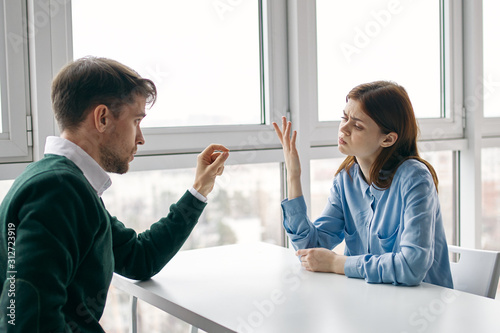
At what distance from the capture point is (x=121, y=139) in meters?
1.26

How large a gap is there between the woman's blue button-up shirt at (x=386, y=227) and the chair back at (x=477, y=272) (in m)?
0.06

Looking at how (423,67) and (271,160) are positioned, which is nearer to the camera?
(271,160)

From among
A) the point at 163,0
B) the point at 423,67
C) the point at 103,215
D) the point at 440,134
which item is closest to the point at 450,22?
the point at 423,67

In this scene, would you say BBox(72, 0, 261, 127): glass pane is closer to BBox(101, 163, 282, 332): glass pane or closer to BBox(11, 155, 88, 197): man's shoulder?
BBox(101, 163, 282, 332): glass pane

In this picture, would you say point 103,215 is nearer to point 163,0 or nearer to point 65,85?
point 65,85

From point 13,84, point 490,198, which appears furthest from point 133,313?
point 490,198

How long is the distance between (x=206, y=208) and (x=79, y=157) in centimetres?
109

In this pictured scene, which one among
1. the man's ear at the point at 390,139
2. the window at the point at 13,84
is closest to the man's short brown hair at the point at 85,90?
the window at the point at 13,84

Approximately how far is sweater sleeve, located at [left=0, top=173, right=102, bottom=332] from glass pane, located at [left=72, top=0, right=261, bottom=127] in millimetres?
1000

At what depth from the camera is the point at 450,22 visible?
291cm

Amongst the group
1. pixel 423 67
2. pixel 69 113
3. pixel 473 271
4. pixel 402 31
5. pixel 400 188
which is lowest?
pixel 473 271

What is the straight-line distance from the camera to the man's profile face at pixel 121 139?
124 cm

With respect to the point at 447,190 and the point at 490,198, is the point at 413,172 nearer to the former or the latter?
the point at 447,190

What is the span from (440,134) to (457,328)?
6.47ft
